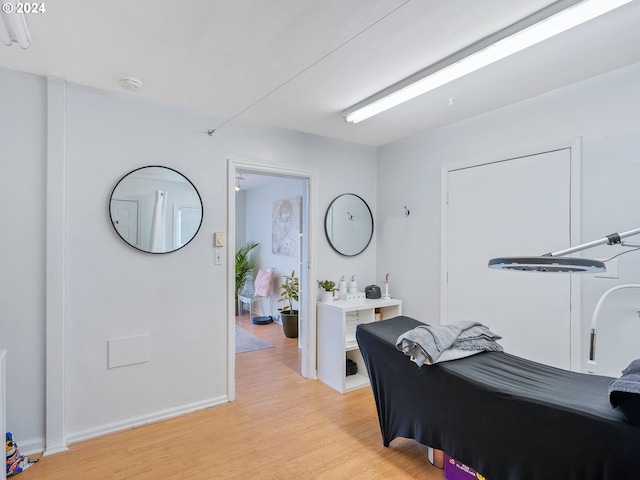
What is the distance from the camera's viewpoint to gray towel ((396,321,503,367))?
1.79 metres

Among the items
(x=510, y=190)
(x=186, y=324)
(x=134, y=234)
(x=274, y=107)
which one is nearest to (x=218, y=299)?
(x=186, y=324)

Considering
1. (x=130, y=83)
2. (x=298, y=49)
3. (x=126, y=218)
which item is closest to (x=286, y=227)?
(x=126, y=218)

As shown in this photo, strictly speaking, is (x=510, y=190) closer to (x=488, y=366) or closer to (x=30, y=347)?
(x=488, y=366)

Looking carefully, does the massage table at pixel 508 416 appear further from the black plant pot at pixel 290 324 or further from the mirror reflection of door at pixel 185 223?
the black plant pot at pixel 290 324

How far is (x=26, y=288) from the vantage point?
7.27 ft

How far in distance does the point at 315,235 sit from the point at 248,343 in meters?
2.16

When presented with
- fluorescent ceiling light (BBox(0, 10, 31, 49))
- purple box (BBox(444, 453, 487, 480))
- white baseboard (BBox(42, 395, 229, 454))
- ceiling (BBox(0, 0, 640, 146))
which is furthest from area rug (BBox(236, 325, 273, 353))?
fluorescent ceiling light (BBox(0, 10, 31, 49))

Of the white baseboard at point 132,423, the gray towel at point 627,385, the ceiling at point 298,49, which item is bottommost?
the white baseboard at point 132,423

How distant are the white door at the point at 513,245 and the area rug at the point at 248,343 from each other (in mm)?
2545

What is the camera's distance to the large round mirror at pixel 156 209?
2.54m

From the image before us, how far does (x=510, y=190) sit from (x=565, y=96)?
2.36ft

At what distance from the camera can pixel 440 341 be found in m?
1.82

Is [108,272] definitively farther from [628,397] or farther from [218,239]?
[628,397]

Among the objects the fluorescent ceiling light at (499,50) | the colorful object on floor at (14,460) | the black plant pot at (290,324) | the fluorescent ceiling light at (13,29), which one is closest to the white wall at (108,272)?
the colorful object on floor at (14,460)
